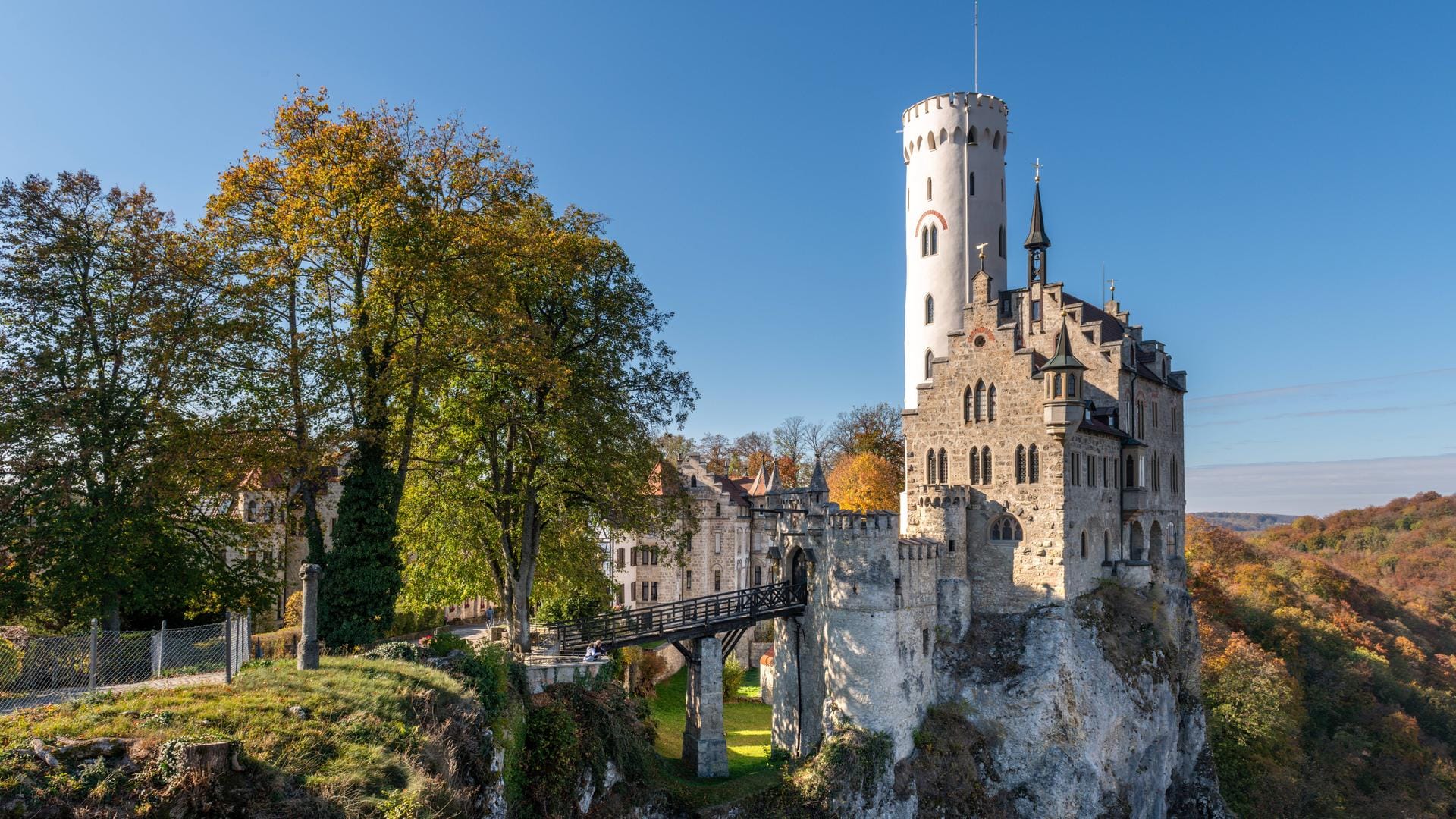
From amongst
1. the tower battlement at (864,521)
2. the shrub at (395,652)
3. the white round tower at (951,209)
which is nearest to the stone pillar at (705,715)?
the tower battlement at (864,521)

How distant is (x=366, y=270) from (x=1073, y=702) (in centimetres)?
2650

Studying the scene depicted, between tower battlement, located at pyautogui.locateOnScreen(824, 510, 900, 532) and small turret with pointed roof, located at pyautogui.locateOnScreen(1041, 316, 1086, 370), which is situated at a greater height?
small turret with pointed roof, located at pyautogui.locateOnScreen(1041, 316, 1086, 370)

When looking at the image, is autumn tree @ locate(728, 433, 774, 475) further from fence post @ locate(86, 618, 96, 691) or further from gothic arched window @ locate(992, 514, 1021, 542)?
fence post @ locate(86, 618, 96, 691)

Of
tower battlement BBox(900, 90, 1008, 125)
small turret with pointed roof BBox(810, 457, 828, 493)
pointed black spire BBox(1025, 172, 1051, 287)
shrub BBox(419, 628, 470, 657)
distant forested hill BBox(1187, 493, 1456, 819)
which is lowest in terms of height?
distant forested hill BBox(1187, 493, 1456, 819)

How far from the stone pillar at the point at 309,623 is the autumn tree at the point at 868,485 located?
3387 cm

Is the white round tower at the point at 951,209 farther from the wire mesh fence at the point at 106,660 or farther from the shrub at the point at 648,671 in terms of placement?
the wire mesh fence at the point at 106,660

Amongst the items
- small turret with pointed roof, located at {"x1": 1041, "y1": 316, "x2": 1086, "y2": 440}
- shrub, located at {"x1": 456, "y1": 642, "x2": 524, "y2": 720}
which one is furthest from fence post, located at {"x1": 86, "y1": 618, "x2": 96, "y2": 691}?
small turret with pointed roof, located at {"x1": 1041, "y1": 316, "x2": 1086, "y2": 440}

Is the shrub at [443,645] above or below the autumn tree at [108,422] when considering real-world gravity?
below

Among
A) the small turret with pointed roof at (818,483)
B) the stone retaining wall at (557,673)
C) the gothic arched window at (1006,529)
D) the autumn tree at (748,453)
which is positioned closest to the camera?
the stone retaining wall at (557,673)

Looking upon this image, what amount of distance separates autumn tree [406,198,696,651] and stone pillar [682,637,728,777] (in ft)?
15.8

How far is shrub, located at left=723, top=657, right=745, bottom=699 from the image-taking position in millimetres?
40750

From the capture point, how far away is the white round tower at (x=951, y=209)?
38.0 metres

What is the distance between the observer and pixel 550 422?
24266mm

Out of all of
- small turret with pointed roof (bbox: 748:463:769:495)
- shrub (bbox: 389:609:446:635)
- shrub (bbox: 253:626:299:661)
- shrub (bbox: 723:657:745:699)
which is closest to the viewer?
shrub (bbox: 253:626:299:661)
